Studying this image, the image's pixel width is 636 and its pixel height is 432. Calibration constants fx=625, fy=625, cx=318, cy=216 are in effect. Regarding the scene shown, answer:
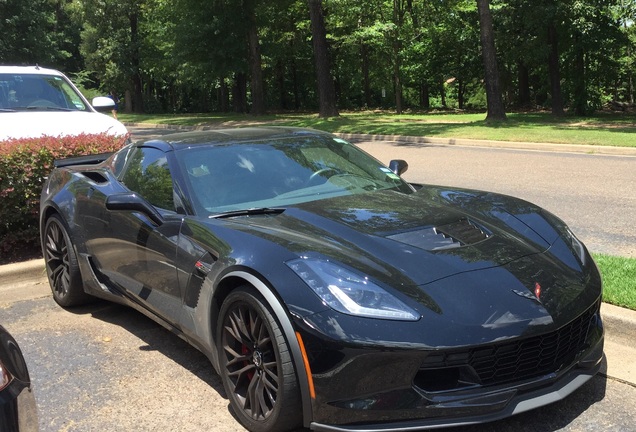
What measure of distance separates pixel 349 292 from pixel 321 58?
22439 mm

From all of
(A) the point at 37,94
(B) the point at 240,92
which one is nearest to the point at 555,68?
(B) the point at 240,92

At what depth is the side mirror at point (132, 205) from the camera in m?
3.74

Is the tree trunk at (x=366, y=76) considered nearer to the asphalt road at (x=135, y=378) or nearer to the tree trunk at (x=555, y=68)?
the tree trunk at (x=555, y=68)

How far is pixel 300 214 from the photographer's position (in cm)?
355

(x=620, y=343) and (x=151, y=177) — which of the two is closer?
(x=620, y=343)

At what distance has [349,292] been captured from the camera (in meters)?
2.74

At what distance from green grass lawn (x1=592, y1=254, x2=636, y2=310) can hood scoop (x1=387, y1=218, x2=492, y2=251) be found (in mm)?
1390

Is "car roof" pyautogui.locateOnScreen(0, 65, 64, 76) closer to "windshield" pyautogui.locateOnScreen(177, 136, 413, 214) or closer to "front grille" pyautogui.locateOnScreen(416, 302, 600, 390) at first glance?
"windshield" pyautogui.locateOnScreen(177, 136, 413, 214)

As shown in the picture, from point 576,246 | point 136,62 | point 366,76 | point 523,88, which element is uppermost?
point 136,62

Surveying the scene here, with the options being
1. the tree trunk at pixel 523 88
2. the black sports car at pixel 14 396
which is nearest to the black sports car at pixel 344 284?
the black sports car at pixel 14 396

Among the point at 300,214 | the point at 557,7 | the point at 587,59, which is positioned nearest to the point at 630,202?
the point at 300,214

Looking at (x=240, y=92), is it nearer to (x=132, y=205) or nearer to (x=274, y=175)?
(x=274, y=175)

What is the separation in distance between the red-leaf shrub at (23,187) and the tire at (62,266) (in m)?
1.06

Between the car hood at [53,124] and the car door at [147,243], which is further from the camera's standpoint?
the car hood at [53,124]
